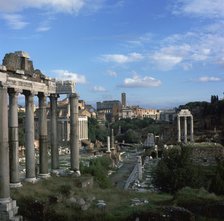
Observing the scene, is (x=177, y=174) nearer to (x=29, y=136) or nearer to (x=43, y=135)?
(x=43, y=135)

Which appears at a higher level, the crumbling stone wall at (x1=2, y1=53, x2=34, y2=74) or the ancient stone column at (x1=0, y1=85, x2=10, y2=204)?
the crumbling stone wall at (x1=2, y1=53, x2=34, y2=74)

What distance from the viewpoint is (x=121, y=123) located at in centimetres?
19400

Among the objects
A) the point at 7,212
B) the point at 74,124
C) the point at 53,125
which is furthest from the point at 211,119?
the point at 7,212

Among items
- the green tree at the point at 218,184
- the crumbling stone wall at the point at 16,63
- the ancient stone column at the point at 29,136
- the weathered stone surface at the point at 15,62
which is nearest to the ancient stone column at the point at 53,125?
the ancient stone column at the point at 29,136

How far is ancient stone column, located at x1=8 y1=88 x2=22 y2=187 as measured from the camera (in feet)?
63.9

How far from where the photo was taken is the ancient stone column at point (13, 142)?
63.9 ft

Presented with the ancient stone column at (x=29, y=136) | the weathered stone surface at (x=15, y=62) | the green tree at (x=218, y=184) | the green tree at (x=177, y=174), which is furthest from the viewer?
the green tree at (x=177, y=174)

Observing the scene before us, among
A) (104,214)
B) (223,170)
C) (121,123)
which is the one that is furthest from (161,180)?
(121,123)

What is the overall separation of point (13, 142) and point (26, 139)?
1.86 m

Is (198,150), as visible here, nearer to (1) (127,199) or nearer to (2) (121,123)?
(1) (127,199)

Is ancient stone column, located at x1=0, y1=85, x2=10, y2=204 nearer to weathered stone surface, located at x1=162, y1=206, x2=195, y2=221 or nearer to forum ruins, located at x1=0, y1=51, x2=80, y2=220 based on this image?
forum ruins, located at x1=0, y1=51, x2=80, y2=220

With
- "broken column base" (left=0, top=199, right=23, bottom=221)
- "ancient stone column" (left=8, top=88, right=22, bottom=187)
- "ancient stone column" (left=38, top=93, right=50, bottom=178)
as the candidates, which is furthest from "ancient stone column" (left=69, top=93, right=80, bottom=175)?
"broken column base" (left=0, top=199, right=23, bottom=221)

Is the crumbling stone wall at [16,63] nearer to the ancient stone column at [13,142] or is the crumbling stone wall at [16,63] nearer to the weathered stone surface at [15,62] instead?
the weathered stone surface at [15,62]

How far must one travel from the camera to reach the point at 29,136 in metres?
21.2
